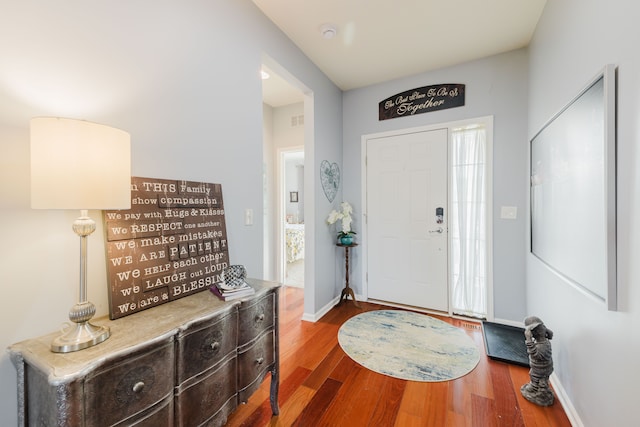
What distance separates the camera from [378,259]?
10.9 ft

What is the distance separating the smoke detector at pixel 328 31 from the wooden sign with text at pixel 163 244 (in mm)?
1707

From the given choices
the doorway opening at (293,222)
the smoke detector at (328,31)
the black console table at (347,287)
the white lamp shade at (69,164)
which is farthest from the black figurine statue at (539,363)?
the doorway opening at (293,222)

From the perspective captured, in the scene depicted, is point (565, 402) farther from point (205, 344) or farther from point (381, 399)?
point (205, 344)

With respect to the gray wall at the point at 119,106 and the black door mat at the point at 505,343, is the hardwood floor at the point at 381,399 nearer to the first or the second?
the black door mat at the point at 505,343

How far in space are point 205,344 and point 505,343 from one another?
8.29 ft

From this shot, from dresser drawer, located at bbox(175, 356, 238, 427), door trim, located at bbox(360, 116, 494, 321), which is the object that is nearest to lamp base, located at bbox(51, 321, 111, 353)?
dresser drawer, located at bbox(175, 356, 238, 427)

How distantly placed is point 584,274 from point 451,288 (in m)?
1.67

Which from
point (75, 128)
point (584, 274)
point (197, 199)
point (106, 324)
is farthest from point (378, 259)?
point (75, 128)

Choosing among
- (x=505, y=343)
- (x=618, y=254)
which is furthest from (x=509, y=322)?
(x=618, y=254)

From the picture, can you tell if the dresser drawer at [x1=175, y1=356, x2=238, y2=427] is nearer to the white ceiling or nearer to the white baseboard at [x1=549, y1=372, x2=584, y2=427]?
the white baseboard at [x1=549, y1=372, x2=584, y2=427]

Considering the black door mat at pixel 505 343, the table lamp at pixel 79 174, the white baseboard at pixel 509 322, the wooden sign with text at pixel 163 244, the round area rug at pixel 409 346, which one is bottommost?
the round area rug at pixel 409 346

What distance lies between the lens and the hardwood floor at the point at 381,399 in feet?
5.00

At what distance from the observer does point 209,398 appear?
1150mm

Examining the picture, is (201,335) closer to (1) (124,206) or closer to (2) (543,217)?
(1) (124,206)
